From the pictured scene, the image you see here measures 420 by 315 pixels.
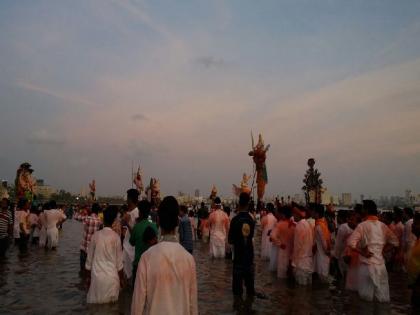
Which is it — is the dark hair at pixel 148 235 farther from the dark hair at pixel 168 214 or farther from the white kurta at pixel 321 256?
the white kurta at pixel 321 256

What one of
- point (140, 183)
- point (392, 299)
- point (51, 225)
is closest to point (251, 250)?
point (392, 299)

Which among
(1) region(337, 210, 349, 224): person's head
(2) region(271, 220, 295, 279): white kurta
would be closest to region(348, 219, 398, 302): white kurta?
(2) region(271, 220, 295, 279): white kurta

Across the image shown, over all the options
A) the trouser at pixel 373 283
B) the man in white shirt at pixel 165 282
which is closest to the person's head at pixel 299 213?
the trouser at pixel 373 283

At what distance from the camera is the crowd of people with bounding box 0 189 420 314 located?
3678 millimetres

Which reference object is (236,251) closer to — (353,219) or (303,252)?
(303,252)

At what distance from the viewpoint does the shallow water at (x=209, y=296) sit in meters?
8.16

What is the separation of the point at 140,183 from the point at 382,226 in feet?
107

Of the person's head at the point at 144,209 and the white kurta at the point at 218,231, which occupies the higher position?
the person's head at the point at 144,209

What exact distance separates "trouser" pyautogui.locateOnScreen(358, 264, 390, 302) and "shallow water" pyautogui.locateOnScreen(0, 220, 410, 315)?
191mm

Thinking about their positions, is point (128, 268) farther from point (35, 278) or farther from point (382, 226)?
point (382, 226)

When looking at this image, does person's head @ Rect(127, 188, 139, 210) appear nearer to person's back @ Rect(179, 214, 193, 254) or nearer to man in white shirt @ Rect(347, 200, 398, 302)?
person's back @ Rect(179, 214, 193, 254)

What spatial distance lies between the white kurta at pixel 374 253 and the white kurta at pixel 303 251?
1.85 meters

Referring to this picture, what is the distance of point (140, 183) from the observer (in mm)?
39812

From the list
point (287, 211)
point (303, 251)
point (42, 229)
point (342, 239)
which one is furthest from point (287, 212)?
point (42, 229)
